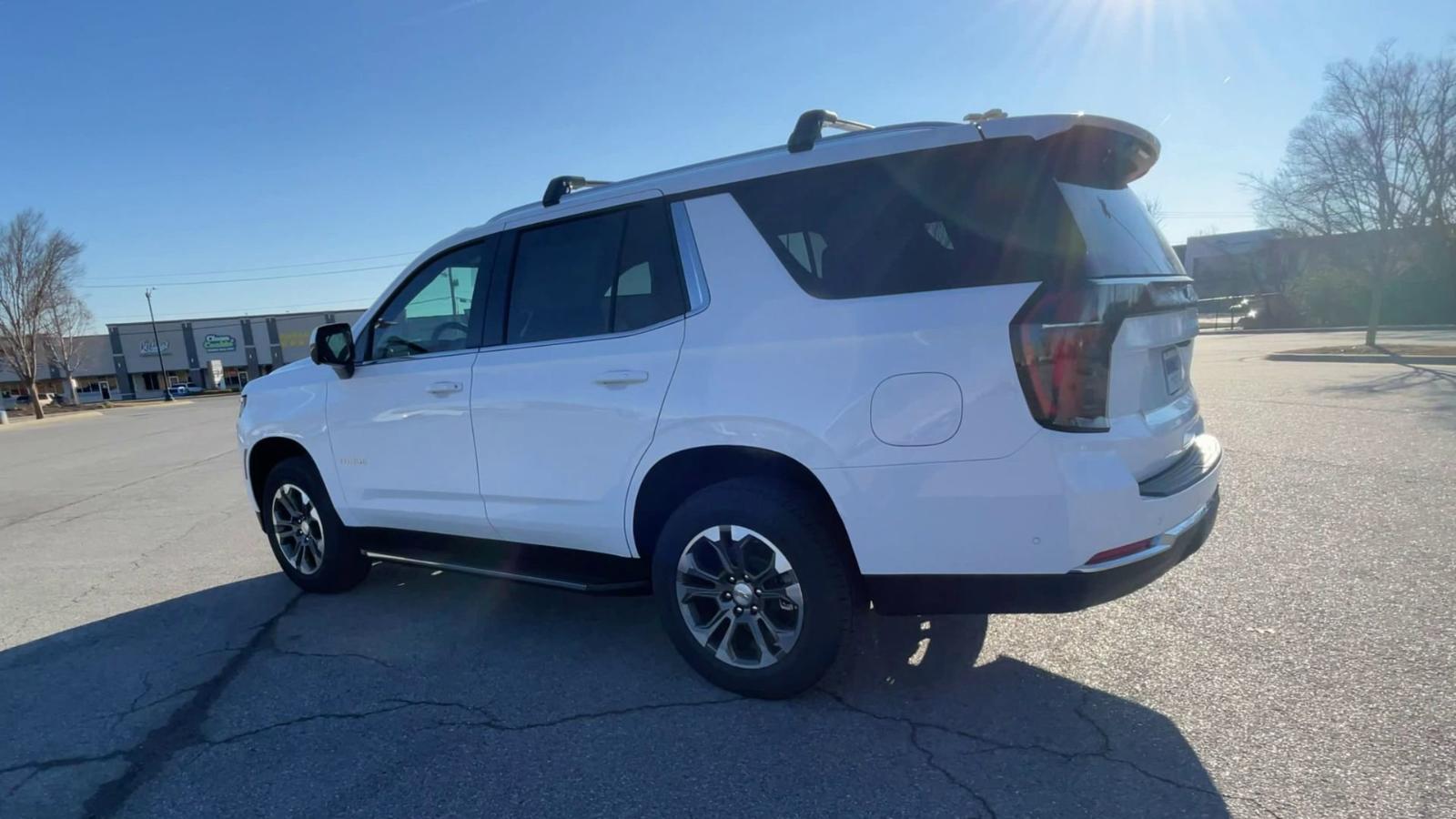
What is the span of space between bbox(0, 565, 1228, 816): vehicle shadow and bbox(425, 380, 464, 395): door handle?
1239 millimetres

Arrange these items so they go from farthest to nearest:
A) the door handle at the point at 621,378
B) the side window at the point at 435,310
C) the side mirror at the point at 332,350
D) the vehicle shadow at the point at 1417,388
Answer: the vehicle shadow at the point at 1417,388, the side mirror at the point at 332,350, the side window at the point at 435,310, the door handle at the point at 621,378

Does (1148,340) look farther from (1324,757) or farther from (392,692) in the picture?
(392,692)

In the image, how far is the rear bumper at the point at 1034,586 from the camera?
2627mm

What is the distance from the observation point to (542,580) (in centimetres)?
369

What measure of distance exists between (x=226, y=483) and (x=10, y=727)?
7.69m

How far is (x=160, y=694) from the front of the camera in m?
3.66

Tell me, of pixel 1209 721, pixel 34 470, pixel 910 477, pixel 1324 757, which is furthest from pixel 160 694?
pixel 34 470

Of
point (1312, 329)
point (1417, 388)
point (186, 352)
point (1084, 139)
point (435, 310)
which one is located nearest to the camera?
point (1084, 139)

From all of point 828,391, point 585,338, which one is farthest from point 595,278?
point 828,391

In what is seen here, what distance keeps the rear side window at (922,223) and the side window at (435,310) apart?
1.68m

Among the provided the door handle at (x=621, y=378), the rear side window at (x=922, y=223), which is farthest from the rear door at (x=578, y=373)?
the rear side window at (x=922, y=223)

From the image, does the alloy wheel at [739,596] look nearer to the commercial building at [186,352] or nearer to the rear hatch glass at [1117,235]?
the rear hatch glass at [1117,235]

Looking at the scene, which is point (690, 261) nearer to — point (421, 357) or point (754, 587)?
point (754, 587)

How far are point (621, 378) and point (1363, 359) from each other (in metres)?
19.4
